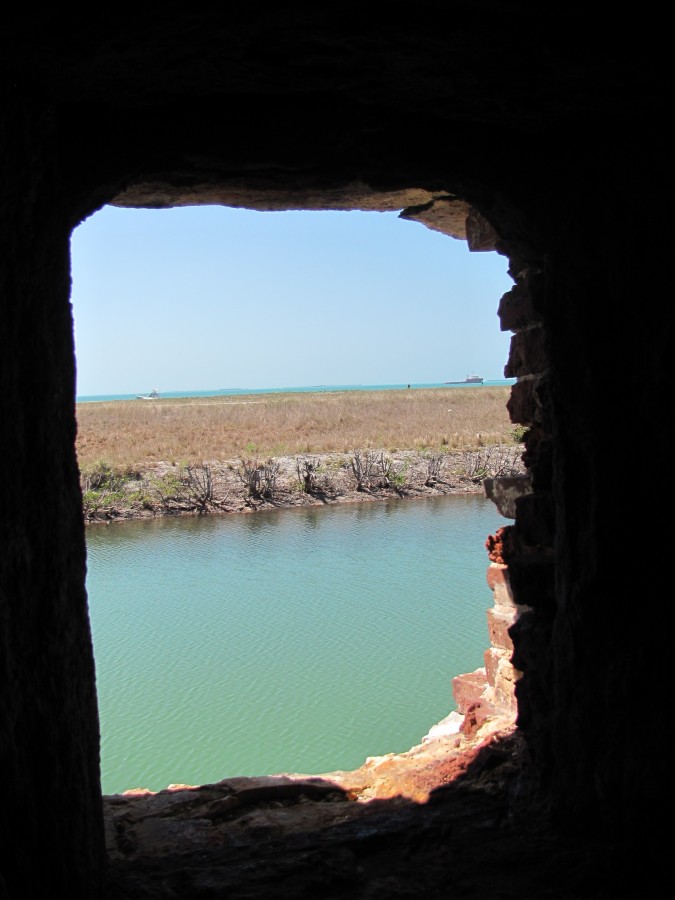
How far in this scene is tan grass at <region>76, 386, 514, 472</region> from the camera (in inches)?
714

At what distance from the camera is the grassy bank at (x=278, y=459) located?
14359 mm

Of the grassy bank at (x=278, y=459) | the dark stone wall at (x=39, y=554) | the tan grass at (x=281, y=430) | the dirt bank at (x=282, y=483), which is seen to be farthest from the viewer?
the tan grass at (x=281, y=430)

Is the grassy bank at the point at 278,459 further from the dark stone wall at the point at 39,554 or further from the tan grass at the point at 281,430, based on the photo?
the dark stone wall at the point at 39,554

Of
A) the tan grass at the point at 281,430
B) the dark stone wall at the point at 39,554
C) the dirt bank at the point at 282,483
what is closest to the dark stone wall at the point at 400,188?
the dark stone wall at the point at 39,554

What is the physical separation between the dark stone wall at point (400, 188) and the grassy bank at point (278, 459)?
38.9 feet

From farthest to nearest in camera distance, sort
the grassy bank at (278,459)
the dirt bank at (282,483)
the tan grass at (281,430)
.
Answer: the tan grass at (281,430)
the grassy bank at (278,459)
the dirt bank at (282,483)

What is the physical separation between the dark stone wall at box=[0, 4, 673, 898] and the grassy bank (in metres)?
11.8

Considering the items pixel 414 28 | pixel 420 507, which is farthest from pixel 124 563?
pixel 414 28

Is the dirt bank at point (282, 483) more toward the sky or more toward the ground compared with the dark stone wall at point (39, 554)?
more toward the ground

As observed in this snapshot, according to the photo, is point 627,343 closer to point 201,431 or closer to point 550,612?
point 550,612

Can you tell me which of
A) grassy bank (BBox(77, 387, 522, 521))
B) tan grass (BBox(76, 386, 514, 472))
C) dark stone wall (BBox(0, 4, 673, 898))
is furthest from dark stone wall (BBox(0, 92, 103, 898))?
tan grass (BBox(76, 386, 514, 472))

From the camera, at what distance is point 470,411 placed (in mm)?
28625

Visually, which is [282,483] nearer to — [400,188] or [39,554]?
[400,188]

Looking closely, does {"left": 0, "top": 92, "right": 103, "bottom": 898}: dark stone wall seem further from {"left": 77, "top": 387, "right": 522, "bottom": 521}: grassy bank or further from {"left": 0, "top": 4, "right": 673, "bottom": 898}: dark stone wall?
{"left": 77, "top": 387, "right": 522, "bottom": 521}: grassy bank
